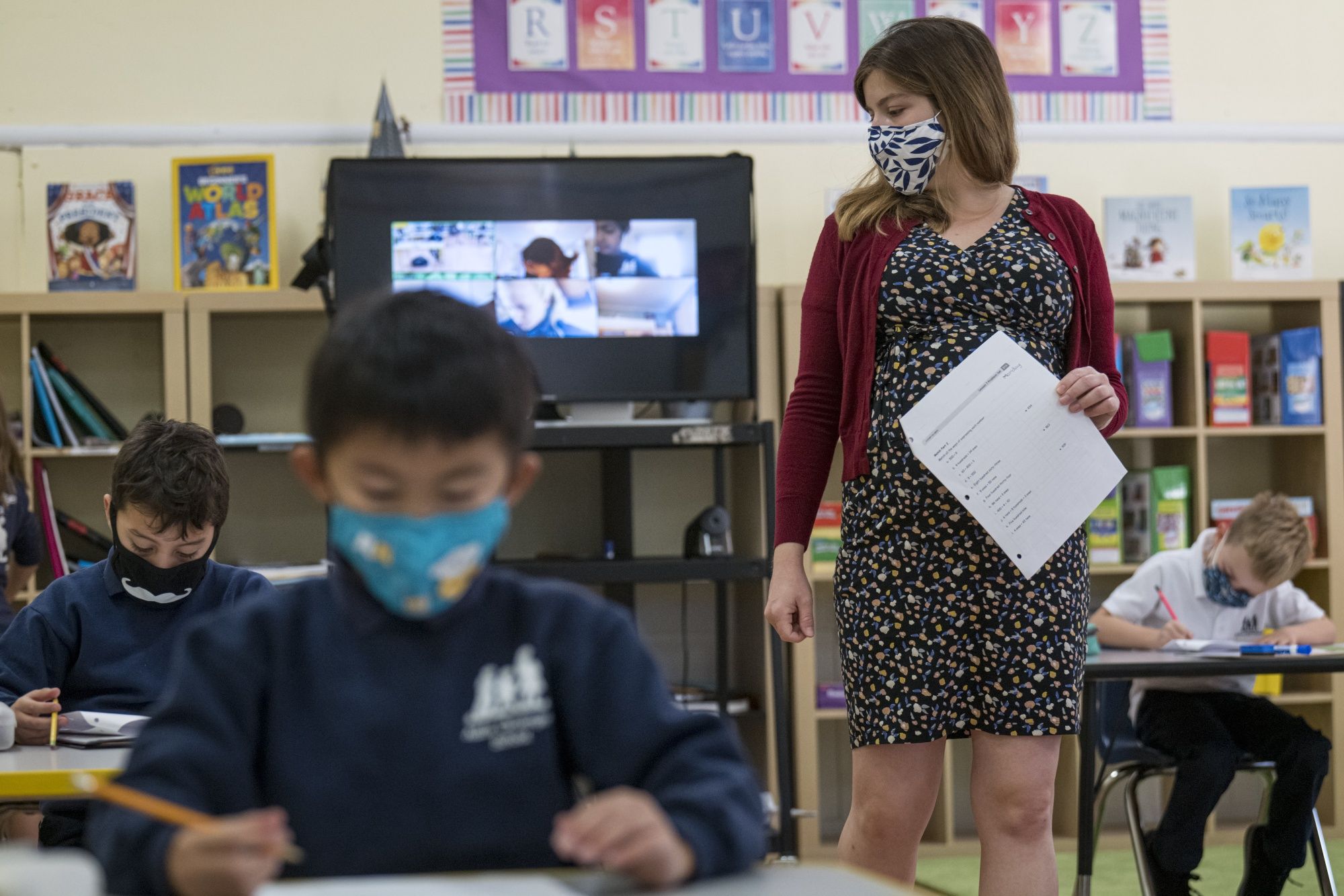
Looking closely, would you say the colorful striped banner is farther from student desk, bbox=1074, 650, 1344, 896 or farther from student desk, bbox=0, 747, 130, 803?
student desk, bbox=0, 747, 130, 803

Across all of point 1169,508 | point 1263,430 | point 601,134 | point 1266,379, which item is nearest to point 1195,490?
point 1169,508

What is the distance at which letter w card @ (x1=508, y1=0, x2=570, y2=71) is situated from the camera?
169 inches

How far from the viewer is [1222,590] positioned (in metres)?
3.15

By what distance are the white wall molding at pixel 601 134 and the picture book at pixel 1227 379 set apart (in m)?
0.73

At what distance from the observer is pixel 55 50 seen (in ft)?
13.8

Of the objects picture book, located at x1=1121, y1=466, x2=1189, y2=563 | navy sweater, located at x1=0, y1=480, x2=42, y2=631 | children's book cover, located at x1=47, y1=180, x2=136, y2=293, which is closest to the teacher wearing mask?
navy sweater, located at x1=0, y1=480, x2=42, y2=631

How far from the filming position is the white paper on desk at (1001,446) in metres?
1.66

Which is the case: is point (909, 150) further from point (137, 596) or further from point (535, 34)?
point (535, 34)

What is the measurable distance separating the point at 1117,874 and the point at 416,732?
10.6 ft

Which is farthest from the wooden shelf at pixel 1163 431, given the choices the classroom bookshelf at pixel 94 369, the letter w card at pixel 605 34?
the classroom bookshelf at pixel 94 369

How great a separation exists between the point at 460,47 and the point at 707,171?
104 cm

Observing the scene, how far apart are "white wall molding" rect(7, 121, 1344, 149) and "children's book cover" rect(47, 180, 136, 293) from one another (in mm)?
172

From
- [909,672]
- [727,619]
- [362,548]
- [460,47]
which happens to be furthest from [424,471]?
[460,47]

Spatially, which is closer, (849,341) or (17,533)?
(849,341)
